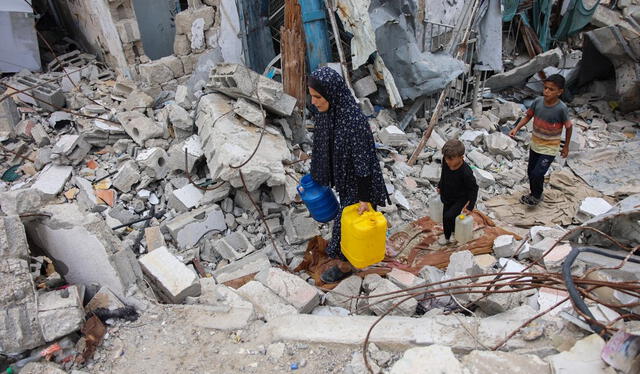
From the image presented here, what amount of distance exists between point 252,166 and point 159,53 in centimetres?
619

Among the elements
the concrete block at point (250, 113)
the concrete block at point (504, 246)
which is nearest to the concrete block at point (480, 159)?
the concrete block at point (504, 246)

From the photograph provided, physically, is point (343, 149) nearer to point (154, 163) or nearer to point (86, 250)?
point (86, 250)

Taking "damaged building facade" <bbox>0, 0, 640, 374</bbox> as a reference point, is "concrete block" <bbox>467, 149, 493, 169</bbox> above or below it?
below

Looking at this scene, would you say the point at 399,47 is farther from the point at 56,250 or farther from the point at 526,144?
Result: the point at 56,250

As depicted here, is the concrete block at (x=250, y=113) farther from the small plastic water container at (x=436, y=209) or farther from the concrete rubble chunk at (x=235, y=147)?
the small plastic water container at (x=436, y=209)

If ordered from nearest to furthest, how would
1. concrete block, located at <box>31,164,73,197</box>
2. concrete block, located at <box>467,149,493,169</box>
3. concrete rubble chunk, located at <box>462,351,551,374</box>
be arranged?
1. concrete rubble chunk, located at <box>462,351,551,374</box>
2. concrete block, located at <box>31,164,73,197</box>
3. concrete block, located at <box>467,149,493,169</box>

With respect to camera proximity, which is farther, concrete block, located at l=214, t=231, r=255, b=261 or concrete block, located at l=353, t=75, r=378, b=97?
concrete block, located at l=353, t=75, r=378, b=97

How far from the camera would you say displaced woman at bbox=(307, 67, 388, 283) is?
3.12m

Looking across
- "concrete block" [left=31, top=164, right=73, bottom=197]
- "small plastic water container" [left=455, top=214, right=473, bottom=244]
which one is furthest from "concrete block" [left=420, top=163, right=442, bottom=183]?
"concrete block" [left=31, top=164, right=73, bottom=197]

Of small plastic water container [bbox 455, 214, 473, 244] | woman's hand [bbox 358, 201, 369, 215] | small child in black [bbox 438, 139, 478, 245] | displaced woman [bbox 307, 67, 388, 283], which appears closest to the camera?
displaced woman [bbox 307, 67, 388, 283]

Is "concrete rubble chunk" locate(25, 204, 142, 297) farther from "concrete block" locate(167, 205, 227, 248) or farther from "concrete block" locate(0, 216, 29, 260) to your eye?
"concrete block" locate(167, 205, 227, 248)

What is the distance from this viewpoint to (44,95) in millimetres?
6574

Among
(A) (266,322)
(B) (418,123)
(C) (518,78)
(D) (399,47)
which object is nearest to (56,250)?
(A) (266,322)

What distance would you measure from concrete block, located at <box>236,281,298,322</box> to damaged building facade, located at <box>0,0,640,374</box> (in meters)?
0.02
